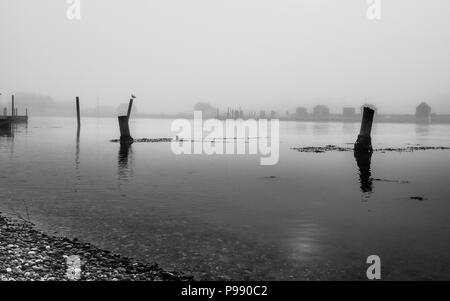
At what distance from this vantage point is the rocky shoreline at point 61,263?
8.05m

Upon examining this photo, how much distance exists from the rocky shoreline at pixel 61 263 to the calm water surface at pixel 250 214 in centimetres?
65

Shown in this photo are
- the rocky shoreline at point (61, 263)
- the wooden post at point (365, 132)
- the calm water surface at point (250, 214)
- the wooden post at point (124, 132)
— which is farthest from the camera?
the wooden post at point (124, 132)

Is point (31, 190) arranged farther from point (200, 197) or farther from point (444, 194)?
point (444, 194)

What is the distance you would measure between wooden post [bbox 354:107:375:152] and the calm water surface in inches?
338

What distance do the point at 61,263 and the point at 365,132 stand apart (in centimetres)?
3480

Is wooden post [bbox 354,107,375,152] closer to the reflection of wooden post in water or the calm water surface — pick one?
the reflection of wooden post in water

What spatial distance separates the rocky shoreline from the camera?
26.4 ft

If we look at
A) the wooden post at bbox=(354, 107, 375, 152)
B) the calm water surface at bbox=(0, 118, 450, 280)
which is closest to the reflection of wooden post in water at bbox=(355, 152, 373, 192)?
the calm water surface at bbox=(0, 118, 450, 280)

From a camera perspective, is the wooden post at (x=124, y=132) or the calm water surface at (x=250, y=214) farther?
the wooden post at (x=124, y=132)

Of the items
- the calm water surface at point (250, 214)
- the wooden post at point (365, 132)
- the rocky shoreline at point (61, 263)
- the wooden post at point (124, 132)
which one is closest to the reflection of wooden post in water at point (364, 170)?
the calm water surface at point (250, 214)

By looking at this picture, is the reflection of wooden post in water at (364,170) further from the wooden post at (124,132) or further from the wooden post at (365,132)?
the wooden post at (124,132)

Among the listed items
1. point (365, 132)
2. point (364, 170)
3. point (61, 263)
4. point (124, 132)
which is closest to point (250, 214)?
point (61, 263)

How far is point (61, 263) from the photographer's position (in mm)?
8719

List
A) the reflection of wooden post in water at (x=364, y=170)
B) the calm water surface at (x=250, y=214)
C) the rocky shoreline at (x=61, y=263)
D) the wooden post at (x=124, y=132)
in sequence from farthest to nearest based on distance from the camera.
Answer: the wooden post at (x=124, y=132) < the reflection of wooden post in water at (x=364, y=170) < the calm water surface at (x=250, y=214) < the rocky shoreline at (x=61, y=263)
